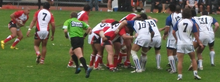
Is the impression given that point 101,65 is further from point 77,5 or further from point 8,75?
point 77,5

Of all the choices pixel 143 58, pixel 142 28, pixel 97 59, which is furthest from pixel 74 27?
pixel 143 58

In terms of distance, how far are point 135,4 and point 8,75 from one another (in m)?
21.7

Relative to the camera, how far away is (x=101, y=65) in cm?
1642

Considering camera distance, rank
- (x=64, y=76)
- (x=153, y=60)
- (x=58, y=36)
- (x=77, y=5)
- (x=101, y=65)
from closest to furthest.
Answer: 1. (x=64, y=76)
2. (x=101, y=65)
3. (x=153, y=60)
4. (x=58, y=36)
5. (x=77, y=5)

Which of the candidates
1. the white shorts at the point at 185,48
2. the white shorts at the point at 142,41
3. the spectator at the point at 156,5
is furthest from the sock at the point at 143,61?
the spectator at the point at 156,5

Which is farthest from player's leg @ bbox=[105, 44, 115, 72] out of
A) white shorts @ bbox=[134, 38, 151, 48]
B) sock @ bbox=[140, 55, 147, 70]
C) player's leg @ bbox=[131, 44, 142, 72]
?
sock @ bbox=[140, 55, 147, 70]

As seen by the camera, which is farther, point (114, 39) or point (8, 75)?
point (114, 39)

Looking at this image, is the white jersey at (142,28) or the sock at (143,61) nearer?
the white jersey at (142,28)

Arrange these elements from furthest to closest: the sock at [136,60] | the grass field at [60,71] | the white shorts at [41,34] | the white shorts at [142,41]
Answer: the white shorts at [41,34], the sock at [136,60], the white shorts at [142,41], the grass field at [60,71]

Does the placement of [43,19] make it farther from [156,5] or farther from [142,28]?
[156,5]

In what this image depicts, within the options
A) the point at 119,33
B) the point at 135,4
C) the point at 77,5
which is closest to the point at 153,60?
the point at 119,33

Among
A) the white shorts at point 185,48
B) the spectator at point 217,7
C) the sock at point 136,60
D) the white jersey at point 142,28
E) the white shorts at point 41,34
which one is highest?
the white jersey at point 142,28

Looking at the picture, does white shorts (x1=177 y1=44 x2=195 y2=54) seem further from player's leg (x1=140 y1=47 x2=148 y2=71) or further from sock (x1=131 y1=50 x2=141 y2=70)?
player's leg (x1=140 y1=47 x2=148 y2=71)

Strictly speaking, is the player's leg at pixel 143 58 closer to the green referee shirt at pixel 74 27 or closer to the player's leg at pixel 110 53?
the player's leg at pixel 110 53
